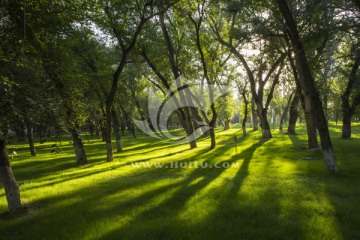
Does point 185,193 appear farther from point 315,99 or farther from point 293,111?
point 293,111

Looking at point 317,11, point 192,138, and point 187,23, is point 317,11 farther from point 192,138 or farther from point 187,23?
point 192,138

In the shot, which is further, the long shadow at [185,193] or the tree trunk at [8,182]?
the tree trunk at [8,182]

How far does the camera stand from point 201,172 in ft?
48.0

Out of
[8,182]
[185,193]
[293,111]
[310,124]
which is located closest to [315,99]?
[310,124]

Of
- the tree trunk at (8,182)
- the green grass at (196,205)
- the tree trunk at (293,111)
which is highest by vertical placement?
the tree trunk at (293,111)

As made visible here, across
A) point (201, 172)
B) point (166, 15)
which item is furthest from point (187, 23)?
point (201, 172)

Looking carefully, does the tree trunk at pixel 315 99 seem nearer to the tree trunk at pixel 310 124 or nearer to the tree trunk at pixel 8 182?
the tree trunk at pixel 310 124

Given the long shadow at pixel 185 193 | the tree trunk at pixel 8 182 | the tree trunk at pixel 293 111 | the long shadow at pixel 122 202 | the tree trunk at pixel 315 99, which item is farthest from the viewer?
the tree trunk at pixel 293 111

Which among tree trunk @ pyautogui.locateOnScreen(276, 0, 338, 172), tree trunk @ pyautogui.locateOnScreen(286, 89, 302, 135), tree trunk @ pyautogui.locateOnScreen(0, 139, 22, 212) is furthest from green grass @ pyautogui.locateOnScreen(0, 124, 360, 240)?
tree trunk @ pyautogui.locateOnScreen(286, 89, 302, 135)

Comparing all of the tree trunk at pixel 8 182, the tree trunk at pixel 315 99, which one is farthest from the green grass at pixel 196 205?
the tree trunk at pixel 315 99

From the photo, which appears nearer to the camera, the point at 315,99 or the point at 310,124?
the point at 315,99

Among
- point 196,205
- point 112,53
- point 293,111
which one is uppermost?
point 112,53

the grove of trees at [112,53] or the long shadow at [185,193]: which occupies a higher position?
the grove of trees at [112,53]

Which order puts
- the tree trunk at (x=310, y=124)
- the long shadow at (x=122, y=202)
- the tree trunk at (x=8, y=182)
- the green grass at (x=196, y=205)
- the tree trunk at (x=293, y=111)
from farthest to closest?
the tree trunk at (x=293, y=111) < the tree trunk at (x=310, y=124) < the tree trunk at (x=8, y=182) < the long shadow at (x=122, y=202) < the green grass at (x=196, y=205)
